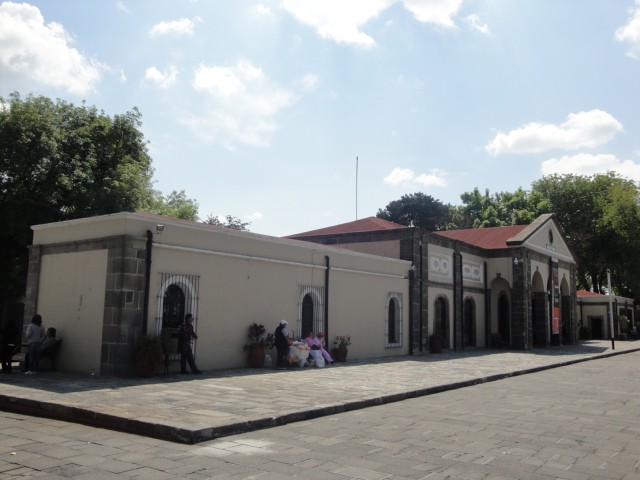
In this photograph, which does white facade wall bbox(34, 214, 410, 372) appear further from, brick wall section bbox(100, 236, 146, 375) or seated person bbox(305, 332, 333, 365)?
seated person bbox(305, 332, 333, 365)

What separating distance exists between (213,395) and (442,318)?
1745 cm

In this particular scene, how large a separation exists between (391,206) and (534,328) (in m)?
24.5

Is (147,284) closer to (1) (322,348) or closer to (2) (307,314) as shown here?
(1) (322,348)

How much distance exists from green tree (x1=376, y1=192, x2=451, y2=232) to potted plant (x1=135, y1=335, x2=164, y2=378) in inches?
1693

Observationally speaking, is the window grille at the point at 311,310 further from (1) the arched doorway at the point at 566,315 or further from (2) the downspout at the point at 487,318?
(1) the arched doorway at the point at 566,315

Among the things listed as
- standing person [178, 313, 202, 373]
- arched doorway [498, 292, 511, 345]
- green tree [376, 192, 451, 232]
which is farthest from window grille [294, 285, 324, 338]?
green tree [376, 192, 451, 232]

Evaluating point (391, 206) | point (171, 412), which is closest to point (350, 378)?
point (171, 412)

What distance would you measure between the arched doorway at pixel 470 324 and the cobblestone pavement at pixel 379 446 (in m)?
17.9

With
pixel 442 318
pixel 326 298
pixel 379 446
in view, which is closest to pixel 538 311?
pixel 442 318

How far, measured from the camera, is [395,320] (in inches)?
886

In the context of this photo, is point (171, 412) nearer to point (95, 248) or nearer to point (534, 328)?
point (95, 248)

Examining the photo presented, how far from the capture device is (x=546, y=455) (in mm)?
6512

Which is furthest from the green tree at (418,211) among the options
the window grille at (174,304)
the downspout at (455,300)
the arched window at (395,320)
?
the window grille at (174,304)

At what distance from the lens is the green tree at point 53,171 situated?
21.8 metres
